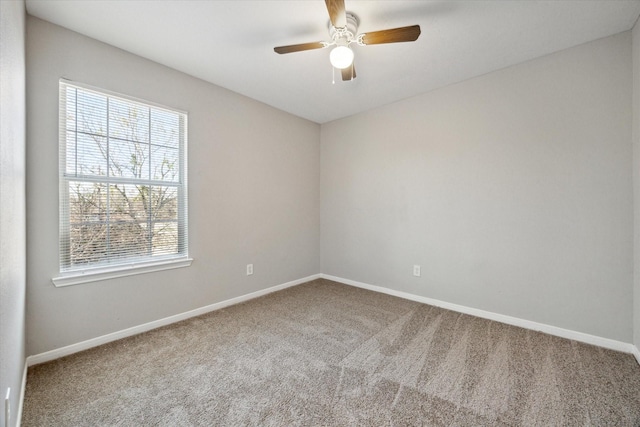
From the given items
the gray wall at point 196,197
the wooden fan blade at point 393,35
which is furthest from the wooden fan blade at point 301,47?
the gray wall at point 196,197

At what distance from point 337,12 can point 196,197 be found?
2.17m

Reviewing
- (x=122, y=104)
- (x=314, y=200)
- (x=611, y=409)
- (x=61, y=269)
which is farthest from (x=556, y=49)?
(x=61, y=269)

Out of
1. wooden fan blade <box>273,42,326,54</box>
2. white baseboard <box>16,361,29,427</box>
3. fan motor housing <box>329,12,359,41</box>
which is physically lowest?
white baseboard <box>16,361,29,427</box>

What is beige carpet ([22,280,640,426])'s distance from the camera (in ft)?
4.95

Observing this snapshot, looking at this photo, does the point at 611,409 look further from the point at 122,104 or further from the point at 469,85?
the point at 122,104

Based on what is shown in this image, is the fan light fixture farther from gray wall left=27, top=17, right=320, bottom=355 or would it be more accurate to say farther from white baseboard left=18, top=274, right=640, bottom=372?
white baseboard left=18, top=274, right=640, bottom=372

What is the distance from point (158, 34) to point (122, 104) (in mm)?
696

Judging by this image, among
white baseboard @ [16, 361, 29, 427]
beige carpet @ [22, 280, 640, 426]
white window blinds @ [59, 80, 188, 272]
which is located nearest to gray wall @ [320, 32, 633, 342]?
beige carpet @ [22, 280, 640, 426]

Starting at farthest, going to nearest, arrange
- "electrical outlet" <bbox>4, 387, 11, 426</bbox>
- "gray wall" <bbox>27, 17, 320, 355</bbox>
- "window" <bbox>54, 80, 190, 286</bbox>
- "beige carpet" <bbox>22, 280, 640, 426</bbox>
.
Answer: "window" <bbox>54, 80, 190, 286</bbox>, "gray wall" <bbox>27, 17, 320, 355</bbox>, "beige carpet" <bbox>22, 280, 640, 426</bbox>, "electrical outlet" <bbox>4, 387, 11, 426</bbox>

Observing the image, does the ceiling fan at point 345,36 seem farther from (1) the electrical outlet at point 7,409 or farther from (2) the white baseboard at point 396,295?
(2) the white baseboard at point 396,295

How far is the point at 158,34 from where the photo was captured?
84.7 inches

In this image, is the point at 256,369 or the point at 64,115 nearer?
the point at 256,369

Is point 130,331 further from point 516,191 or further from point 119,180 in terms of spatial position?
point 516,191

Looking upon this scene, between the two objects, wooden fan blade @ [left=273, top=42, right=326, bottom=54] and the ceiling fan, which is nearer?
the ceiling fan
